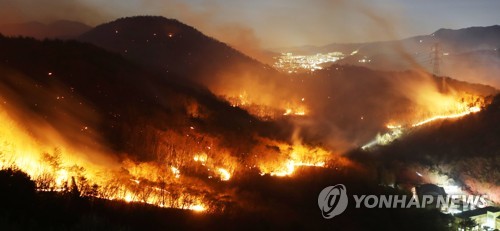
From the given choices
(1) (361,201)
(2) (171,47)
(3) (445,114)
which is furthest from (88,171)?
(3) (445,114)

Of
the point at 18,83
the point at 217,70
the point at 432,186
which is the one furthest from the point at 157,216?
the point at 217,70

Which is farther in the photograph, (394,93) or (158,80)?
(394,93)

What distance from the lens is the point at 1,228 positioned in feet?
17.8

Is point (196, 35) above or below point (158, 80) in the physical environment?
above

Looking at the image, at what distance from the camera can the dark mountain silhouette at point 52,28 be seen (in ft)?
127

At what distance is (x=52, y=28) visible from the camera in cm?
4744

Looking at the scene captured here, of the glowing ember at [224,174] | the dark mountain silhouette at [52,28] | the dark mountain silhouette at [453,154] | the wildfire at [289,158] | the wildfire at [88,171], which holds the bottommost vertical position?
the wildfire at [88,171]

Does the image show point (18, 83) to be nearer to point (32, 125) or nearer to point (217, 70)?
point (32, 125)

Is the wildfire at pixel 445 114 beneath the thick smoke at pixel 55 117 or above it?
above

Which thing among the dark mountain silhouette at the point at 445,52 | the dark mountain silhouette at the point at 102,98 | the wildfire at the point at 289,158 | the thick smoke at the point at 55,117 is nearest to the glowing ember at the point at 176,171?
the dark mountain silhouette at the point at 102,98

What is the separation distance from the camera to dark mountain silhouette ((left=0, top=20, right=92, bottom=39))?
38678 millimetres

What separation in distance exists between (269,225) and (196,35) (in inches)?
1633

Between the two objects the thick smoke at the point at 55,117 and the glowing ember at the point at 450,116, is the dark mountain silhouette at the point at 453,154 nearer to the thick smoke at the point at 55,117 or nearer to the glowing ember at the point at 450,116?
the glowing ember at the point at 450,116

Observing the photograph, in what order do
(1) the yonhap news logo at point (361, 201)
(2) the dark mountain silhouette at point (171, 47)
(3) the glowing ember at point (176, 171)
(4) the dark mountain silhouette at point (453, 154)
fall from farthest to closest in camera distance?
(2) the dark mountain silhouette at point (171, 47) < (4) the dark mountain silhouette at point (453, 154) < (3) the glowing ember at point (176, 171) < (1) the yonhap news logo at point (361, 201)
